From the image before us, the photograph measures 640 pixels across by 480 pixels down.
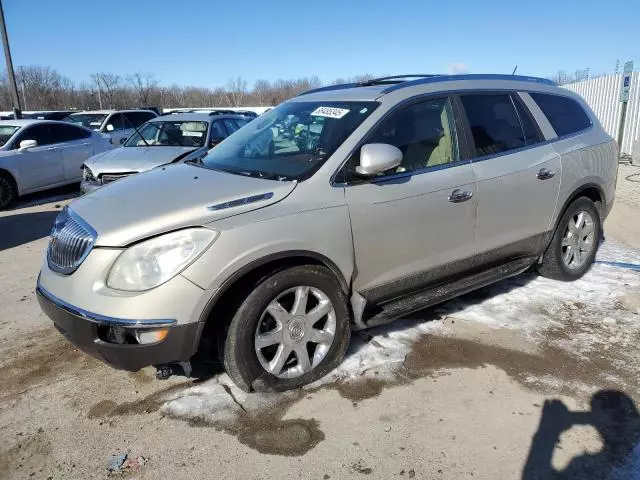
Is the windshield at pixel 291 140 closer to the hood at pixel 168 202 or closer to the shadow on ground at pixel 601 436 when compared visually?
the hood at pixel 168 202

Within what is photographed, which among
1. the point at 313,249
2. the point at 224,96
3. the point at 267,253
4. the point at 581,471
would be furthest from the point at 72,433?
the point at 224,96

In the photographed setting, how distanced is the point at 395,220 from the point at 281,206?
0.82 meters

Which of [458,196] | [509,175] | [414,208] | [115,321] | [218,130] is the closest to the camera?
[115,321]

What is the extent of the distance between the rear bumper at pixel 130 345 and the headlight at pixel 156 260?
7.7 inches

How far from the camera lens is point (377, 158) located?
3.24 metres

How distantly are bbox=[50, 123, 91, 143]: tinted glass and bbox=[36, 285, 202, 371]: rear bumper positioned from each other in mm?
9189

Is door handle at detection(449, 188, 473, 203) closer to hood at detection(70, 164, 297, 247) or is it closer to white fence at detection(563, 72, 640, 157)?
hood at detection(70, 164, 297, 247)

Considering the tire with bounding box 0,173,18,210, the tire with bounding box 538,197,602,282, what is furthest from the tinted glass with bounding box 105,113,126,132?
the tire with bounding box 538,197,602,282

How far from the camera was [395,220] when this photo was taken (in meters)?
3.45

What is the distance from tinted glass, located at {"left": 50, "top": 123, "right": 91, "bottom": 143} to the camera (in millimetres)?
10797

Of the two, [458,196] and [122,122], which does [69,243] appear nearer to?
[458,196]

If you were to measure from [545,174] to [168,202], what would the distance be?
10.1 ft

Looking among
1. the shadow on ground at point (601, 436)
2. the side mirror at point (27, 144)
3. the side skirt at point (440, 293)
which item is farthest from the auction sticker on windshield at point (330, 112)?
the side mirror at point (27, 144)

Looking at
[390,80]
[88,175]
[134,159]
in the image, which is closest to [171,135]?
[134,159]
